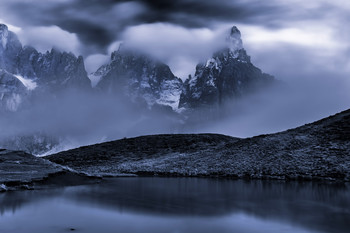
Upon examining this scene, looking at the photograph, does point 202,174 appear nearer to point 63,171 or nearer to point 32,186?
point 63,171

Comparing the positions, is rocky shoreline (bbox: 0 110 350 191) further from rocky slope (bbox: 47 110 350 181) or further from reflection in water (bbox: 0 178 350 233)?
reflection in water (bbox: 0 178 350 233)

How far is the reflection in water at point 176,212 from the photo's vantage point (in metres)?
19.9

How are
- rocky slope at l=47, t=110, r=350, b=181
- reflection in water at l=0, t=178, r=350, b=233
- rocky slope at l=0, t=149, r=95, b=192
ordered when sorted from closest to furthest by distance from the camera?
1. reflection in water at l=0, t=178, r=350, b=233
2. rocky slope at l=0, t=149, r=95, b=192
3. rocky slope at l=47, t=110, r=350, b=181

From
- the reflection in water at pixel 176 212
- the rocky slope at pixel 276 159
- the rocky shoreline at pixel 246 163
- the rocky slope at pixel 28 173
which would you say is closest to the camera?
the reflection in water at pixel 176 212

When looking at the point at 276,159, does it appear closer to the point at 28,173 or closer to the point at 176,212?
the point at 28,173

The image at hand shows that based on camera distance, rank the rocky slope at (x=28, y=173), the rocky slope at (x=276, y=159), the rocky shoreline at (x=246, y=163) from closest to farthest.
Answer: the rocky slope at (x=28, y=173) → the rocky shoreline at (x=246, y=163) → the rocky slope at (x=276, y=159)

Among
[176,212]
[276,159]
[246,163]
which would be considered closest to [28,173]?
[176,212]

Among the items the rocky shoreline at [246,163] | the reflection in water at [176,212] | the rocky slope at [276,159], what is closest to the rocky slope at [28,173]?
the rocky shoreline at [246,163]

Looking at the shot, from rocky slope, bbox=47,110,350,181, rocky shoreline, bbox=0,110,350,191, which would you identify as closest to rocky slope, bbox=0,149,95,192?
rocky shoreline, bbox=0,110,350,191

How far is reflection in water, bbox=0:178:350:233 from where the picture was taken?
19.9 metres

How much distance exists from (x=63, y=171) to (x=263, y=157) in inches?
1455

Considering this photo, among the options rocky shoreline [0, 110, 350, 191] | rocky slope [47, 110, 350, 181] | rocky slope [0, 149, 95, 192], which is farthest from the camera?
rocky slope [47, 110, 350, 181]

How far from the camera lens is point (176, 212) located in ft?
80.5

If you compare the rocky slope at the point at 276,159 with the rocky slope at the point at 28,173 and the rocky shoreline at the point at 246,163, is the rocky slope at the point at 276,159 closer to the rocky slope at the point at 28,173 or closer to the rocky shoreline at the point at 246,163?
the rocky shoreline at the point at 246,163
